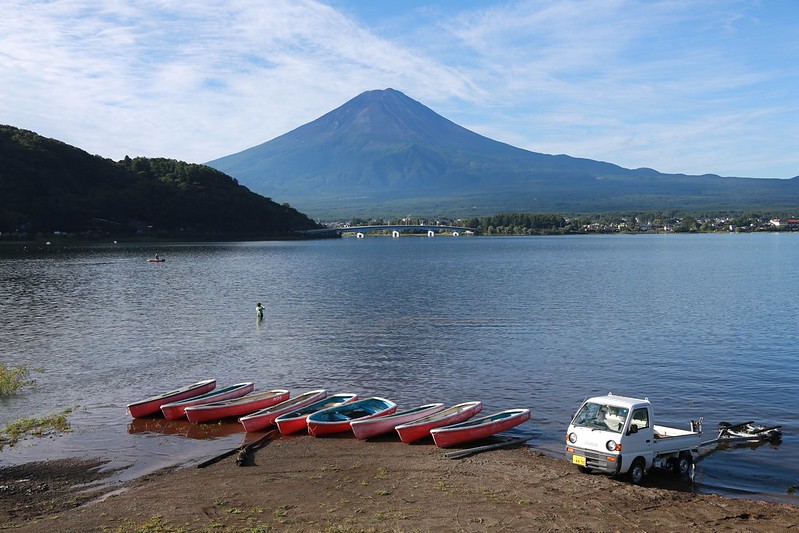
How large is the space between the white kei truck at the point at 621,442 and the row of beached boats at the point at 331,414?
4304 mm

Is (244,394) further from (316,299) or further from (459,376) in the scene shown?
(316,299)

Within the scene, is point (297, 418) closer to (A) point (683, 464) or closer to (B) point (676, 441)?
(B) point (676, 441)

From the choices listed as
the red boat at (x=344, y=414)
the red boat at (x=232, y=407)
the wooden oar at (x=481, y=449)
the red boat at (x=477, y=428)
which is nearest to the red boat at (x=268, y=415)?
the red boat at (x=232, y=407)

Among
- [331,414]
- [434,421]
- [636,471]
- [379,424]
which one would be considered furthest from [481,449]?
[331,414]

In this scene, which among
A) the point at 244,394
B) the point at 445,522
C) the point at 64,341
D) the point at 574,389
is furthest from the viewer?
the point at 64,341

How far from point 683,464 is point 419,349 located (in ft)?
70.9

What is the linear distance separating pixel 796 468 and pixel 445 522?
12.1m

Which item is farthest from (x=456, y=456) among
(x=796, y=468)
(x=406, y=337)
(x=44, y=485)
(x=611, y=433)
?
(x=406, y=337)

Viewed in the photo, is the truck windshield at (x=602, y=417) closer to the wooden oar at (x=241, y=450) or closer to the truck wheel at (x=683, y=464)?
the truck wheel at (x=683, y=464)

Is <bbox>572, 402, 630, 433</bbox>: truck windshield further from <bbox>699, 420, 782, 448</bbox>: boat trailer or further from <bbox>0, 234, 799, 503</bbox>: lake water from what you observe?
<bbox>699, 420, 782, 448</bbox>: boat trailer

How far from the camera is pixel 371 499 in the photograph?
665 inches

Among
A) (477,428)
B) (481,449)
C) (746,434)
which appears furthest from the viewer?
(477,428)

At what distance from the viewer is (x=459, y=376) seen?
1307 inches

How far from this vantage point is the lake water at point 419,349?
79.8 feet
